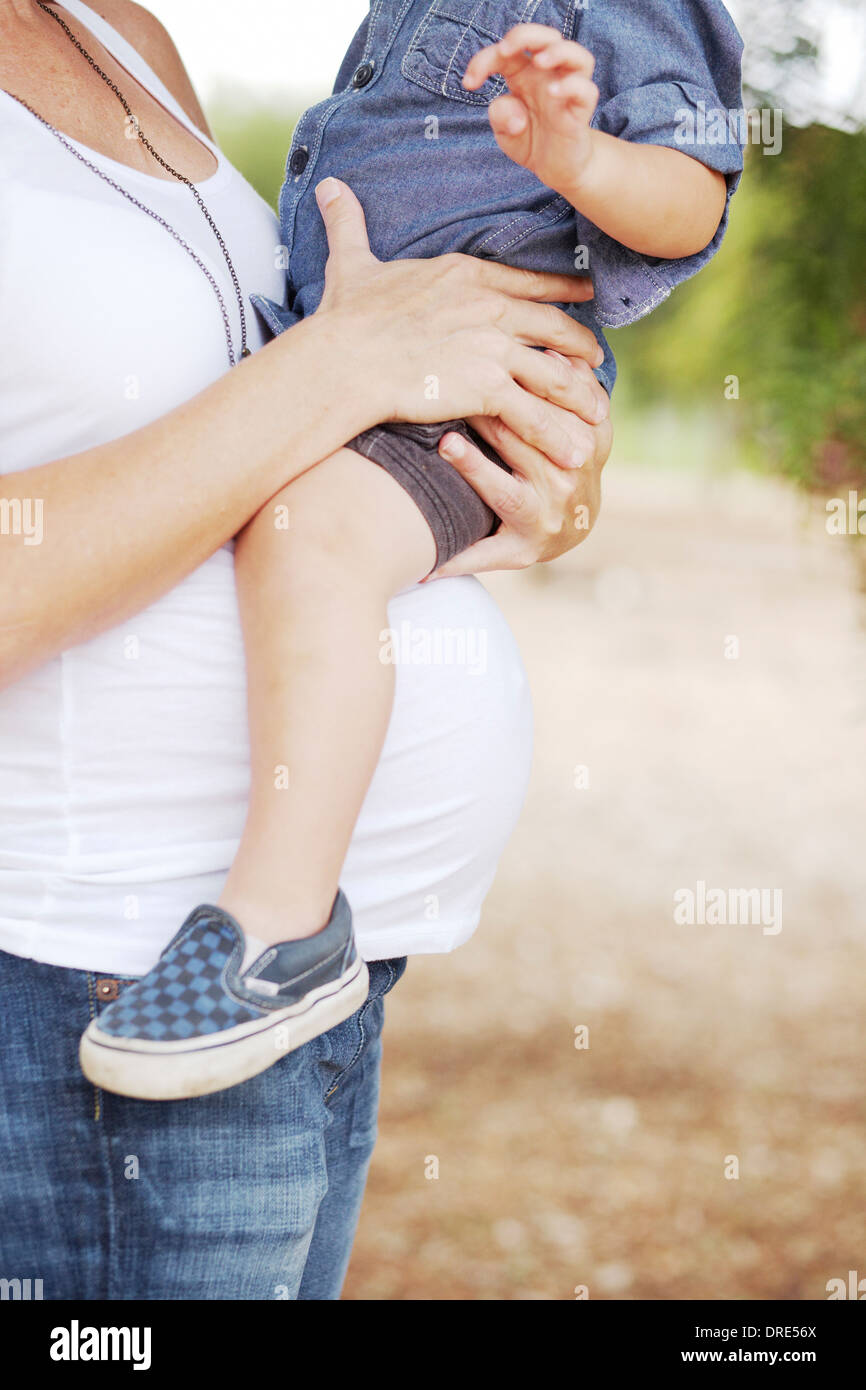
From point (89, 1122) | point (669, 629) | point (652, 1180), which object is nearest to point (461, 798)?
point (89, 1122)

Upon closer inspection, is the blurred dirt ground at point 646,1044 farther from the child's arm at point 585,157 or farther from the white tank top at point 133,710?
the white tank top at point 133,710

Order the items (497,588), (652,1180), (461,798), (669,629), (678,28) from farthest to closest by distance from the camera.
Answer: (497,588) → (669,629) → (652,1180) → (678,28) → (461,798)

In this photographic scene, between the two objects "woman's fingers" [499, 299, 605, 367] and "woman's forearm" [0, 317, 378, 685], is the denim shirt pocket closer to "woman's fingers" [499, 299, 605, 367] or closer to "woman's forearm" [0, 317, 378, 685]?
"woman's fingers" [499, 299, 605, 367]

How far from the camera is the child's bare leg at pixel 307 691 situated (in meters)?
1.05

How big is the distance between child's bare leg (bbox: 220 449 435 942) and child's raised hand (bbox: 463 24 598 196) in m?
0.36

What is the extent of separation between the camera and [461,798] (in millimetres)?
1183

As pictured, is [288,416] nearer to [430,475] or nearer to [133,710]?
[430,475]

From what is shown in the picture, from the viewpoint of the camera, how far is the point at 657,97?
4.21 feet

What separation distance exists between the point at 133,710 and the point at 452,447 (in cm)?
43

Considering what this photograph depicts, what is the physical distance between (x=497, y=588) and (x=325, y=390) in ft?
33.9

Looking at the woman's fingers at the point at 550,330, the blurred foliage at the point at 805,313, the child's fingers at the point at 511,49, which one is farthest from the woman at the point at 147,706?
the blurred foliage at the point at 805,313

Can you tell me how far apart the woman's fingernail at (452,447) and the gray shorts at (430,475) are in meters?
0.01

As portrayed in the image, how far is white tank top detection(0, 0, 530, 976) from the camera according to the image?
1.04 m

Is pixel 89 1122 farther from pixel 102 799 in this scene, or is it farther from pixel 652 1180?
pixel 652 1180
